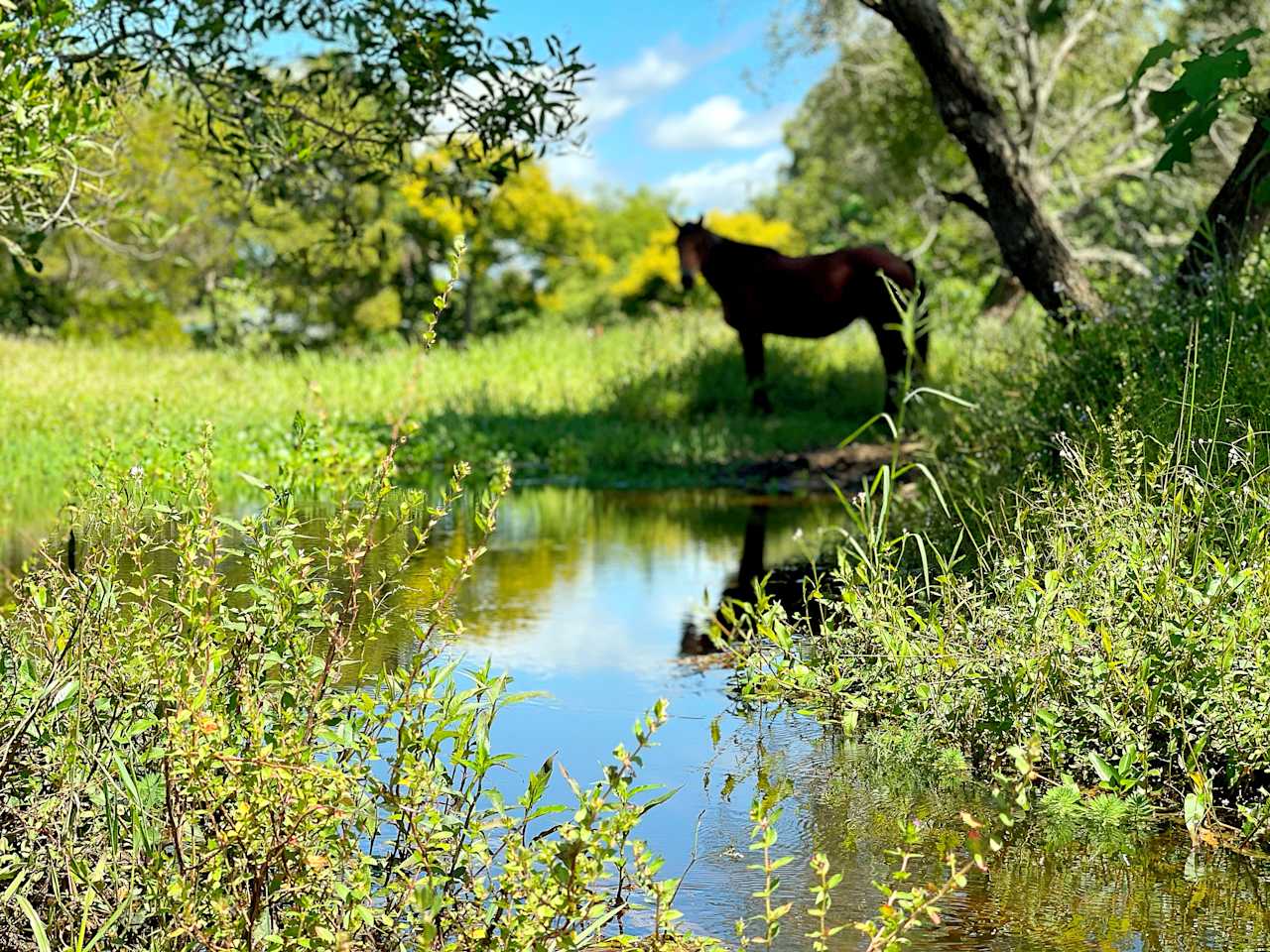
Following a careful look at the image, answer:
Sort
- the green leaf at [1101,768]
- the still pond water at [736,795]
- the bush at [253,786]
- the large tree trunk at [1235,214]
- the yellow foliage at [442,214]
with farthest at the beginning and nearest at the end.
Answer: the yellow foliage at [442,214]
the large tree trunk at [1235,214]
the green leaf at [1101,768]
the still pond water at [736,795]
the bush at [253,786]

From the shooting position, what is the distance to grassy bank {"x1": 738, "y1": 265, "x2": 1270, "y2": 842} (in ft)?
13.2

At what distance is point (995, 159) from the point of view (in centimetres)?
940

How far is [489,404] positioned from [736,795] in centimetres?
1250

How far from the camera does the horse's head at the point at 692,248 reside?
47.2 feet

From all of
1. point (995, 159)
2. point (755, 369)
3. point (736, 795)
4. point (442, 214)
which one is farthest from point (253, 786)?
point (442, 214)

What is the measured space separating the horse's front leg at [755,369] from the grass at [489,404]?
18cm

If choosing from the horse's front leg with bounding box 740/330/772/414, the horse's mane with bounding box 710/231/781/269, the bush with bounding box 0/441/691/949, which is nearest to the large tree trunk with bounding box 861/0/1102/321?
the horse's mane with bounding box 710/231/781/269

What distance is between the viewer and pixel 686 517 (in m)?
11.0

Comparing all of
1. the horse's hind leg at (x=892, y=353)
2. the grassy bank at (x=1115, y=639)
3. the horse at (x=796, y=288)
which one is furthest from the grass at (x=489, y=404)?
the grassy bank at (x=1115, y=639)

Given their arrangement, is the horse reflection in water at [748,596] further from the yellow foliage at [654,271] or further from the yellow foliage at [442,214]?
the yellow foliage at [654,271]

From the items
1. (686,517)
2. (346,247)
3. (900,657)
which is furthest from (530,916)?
(686,517)

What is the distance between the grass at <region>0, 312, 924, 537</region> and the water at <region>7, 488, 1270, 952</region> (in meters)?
3.86

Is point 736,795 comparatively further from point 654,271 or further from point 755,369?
point 654,271

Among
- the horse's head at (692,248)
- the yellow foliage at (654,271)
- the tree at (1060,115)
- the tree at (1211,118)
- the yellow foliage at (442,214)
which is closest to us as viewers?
the tree at (1211,118)
